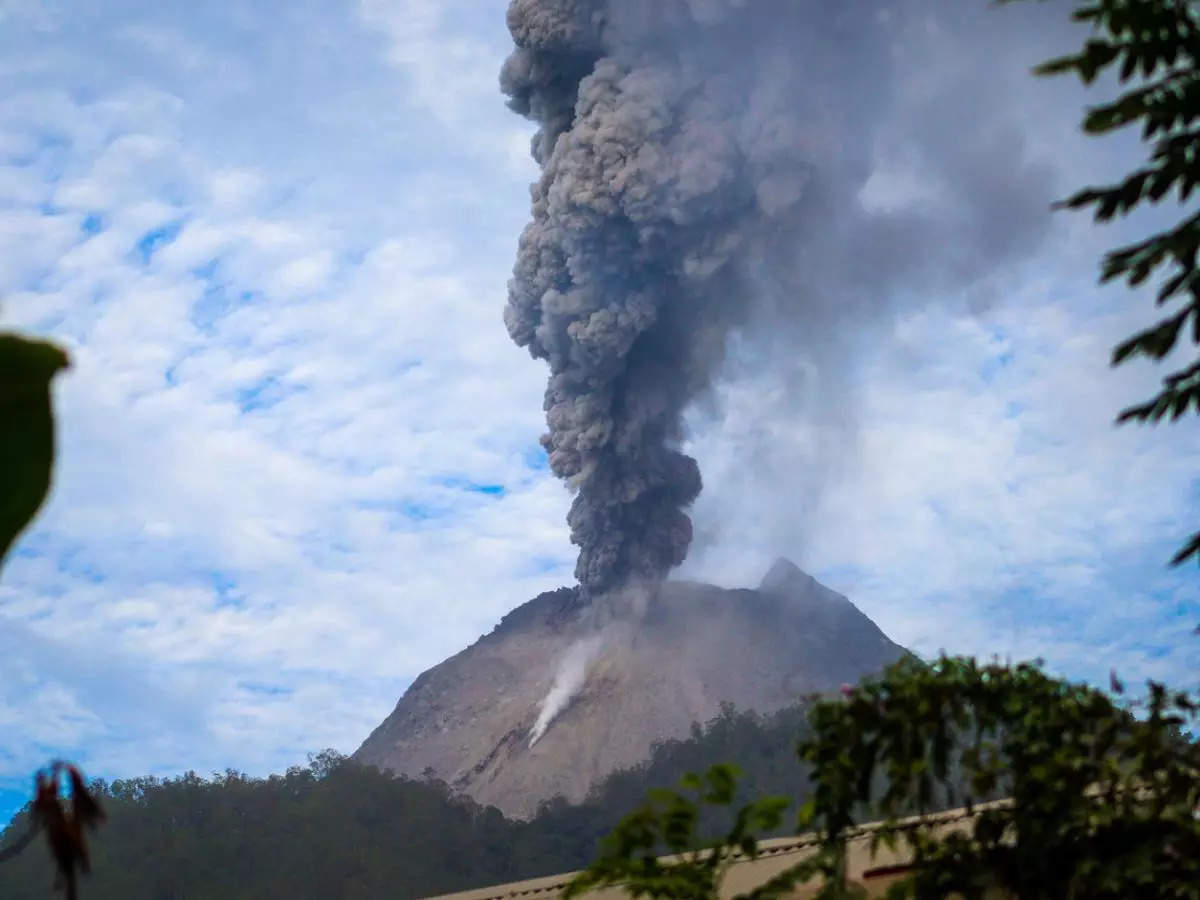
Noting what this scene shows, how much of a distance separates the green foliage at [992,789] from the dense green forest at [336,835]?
→ 77208 mm

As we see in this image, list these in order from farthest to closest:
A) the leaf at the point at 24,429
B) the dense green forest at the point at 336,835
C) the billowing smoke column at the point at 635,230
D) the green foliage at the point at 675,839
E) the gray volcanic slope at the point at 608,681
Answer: the gray volcanic slope at the point at 608,681
the dense green forest at the point at 336,835
the billowing smoke column at the point at 635,230
the green foliage at the point at 675,839
the leaf at the point at 24,429

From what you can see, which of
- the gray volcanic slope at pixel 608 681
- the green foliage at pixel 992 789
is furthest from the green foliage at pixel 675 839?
the gray volcanic slope at pixel 608 681

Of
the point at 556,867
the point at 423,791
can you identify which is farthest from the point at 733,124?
the point at 423,791

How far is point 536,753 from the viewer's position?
315ft

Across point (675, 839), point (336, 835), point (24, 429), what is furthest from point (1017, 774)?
point (336, 835)

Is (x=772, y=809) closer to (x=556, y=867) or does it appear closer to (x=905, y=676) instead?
(x=905, y=676)

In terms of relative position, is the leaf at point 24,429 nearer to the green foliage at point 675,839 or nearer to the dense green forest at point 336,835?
the green foliage at point 675,839

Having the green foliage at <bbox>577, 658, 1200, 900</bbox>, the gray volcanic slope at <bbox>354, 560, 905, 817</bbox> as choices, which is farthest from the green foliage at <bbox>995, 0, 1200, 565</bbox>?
the gray volcanic slope at <bbox>354, 560, 905, 817</bbox>

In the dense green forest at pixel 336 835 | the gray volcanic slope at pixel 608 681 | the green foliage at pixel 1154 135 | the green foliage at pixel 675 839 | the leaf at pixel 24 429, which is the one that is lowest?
the green foliage at pixel 675 839

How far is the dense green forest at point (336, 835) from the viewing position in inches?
3177

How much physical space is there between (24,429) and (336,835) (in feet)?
297

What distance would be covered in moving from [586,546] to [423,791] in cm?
3237

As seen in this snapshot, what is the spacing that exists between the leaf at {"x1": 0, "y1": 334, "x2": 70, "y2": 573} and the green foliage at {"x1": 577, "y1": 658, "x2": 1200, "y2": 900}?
1989 mm

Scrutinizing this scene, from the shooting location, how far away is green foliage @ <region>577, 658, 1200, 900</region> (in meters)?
3.55
